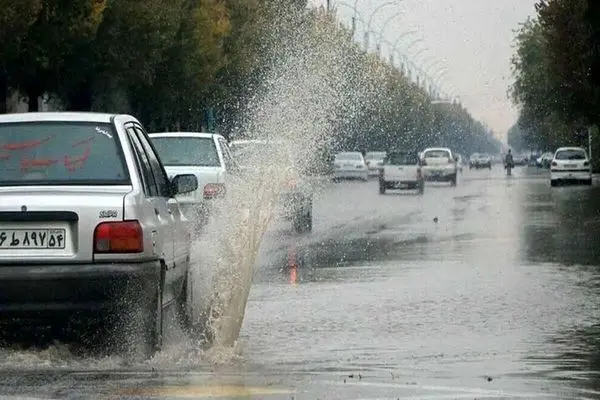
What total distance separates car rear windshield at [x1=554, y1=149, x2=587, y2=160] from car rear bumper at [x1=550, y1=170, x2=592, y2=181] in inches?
22.1

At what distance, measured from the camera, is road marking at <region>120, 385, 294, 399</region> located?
8.81 metres

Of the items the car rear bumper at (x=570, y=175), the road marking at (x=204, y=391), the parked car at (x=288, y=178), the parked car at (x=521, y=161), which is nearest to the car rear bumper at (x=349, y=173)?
the car rear bumper at (x=570, y=175)

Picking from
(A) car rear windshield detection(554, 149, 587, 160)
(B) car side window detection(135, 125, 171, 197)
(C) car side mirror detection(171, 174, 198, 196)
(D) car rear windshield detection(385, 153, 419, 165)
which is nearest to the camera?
(B) car side window detection(135, 125, 171, 197)

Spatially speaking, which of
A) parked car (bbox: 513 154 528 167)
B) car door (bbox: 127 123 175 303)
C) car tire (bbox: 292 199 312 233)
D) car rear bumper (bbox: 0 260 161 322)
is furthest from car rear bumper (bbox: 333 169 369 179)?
parked car (bbox: 513 154 528 167)

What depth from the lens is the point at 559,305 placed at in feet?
49.6

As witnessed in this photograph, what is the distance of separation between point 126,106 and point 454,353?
160 feet

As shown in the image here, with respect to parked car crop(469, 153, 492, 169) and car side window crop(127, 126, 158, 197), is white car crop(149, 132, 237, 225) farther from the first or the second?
parked car crop(469, 153, 492, 169)

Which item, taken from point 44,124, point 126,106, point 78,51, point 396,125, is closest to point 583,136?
point 396,125

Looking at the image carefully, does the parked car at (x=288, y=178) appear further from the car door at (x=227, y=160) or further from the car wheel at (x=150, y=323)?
the car wheel at (x=150, y=323)

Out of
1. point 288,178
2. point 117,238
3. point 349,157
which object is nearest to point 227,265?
point 117,238

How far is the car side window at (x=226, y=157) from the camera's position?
77.3ft

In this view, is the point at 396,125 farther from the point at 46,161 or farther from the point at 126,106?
the point at 46,161

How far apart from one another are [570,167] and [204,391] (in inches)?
2277

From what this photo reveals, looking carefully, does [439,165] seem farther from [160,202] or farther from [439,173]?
[160,202]
